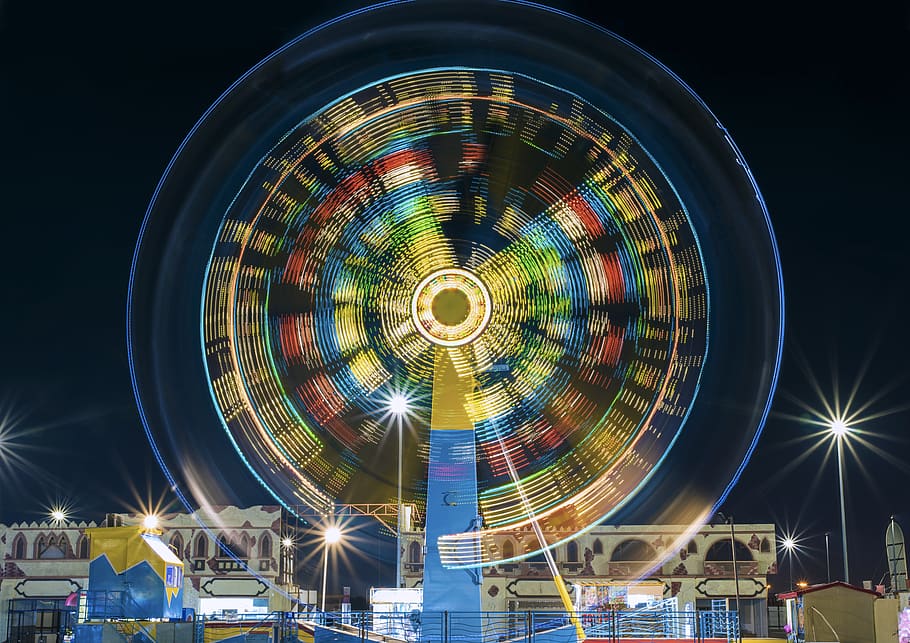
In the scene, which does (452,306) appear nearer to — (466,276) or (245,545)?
(466,276)

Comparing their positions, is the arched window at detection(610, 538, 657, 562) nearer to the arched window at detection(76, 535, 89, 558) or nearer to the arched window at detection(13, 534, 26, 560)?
the arched window at detection(76, 535, 89, 558)

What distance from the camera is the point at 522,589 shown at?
6188 cm

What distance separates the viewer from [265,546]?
63312 mm

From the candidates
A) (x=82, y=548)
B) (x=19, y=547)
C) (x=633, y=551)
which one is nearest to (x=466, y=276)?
(x=633, y=551)

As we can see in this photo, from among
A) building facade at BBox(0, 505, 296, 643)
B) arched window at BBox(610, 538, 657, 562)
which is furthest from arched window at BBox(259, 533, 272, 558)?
arched window at BBox(610, 538, 657, 562)

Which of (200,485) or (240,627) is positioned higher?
(200,485)

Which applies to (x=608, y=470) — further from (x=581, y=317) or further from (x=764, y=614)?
(x=764, y=614)

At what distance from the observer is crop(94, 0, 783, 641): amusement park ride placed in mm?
20734

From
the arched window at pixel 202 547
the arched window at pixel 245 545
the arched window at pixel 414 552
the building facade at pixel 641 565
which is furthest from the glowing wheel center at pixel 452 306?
the arched window at pixel 202 547

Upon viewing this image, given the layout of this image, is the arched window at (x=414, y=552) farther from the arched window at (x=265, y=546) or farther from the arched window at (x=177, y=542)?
Answer: the arched window at (x=177, y=542)

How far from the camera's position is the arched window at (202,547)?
64250 millimetres

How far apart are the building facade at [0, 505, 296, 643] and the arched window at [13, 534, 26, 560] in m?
0.06

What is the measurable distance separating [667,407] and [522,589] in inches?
1720

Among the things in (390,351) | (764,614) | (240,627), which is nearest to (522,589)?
(764,614)
